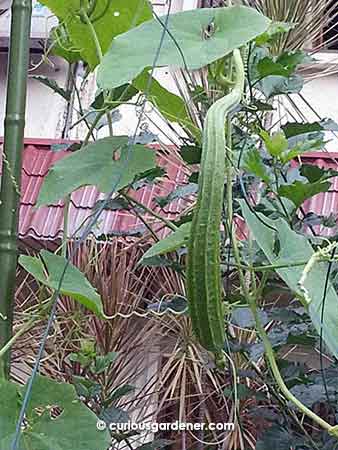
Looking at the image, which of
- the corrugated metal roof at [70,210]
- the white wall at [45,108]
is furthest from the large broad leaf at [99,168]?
the white wall at [45,108]

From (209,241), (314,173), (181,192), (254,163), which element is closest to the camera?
(209,241)

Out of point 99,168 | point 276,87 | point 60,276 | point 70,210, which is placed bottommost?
point 70,210

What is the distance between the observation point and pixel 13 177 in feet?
2.74

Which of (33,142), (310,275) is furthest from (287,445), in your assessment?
(33,142)

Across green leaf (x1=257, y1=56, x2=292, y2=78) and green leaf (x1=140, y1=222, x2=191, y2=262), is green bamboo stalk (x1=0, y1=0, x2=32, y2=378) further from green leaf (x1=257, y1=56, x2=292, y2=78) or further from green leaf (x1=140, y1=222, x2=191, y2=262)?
green leaf (x1=257, y1=56, x2=292, y2=78)

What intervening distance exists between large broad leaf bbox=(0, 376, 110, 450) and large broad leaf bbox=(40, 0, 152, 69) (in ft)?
1.39

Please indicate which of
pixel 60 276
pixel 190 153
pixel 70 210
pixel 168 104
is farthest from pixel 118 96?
pixel 70 210

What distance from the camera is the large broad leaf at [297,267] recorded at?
0.74 meters

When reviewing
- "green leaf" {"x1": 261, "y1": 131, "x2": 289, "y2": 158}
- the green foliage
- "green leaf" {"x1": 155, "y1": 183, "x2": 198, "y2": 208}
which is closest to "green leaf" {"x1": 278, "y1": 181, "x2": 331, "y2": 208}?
"green leaf" {"x1": 261, "y1": 131, "x2": 289, "y2": 158}

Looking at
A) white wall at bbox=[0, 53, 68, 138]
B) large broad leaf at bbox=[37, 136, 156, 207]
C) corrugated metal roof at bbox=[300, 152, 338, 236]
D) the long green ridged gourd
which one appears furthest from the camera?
white wall at bbox=[0, 53, 68, 138]

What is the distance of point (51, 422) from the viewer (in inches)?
29.9

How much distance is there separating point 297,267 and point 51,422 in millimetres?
290

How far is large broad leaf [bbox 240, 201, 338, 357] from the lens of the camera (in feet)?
2.43

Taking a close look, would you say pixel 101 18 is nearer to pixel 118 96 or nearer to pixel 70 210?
pixel 118 96
